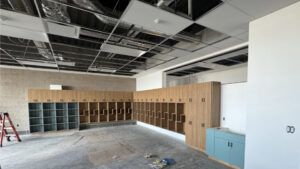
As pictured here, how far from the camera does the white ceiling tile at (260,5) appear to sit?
1.96m


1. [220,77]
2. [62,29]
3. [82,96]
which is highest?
[62,29]

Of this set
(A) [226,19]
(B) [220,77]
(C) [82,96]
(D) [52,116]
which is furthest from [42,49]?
(B) [220,77]

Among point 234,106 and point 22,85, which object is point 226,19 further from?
point 22,85

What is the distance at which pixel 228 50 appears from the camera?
12.6 ft

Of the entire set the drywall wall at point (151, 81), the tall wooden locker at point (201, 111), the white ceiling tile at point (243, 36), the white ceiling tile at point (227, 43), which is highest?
the white ceiling tile at point (243, 36)

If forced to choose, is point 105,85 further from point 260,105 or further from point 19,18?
point 260,105

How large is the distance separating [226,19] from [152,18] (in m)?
1.45

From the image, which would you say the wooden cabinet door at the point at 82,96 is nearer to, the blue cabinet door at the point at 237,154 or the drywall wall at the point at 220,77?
the drywall wall at the point at 220,77

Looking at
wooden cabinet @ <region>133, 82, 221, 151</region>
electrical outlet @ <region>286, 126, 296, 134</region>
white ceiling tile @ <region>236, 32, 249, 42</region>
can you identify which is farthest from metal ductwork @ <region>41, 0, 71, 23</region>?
electrical outlet @ <region>286, 126, 296, 134</region>

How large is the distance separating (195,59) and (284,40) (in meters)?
2.90

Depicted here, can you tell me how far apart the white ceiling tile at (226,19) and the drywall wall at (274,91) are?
0.82 ft

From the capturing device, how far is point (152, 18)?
7.98 ft

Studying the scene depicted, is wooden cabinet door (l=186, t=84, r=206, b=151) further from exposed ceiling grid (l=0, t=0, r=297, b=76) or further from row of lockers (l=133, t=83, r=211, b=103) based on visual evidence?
exposed ceiling grid (l=0, t=0, r=297, b=76)

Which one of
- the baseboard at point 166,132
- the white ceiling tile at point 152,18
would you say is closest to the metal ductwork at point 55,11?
the white ceiling tile at point 152,18
